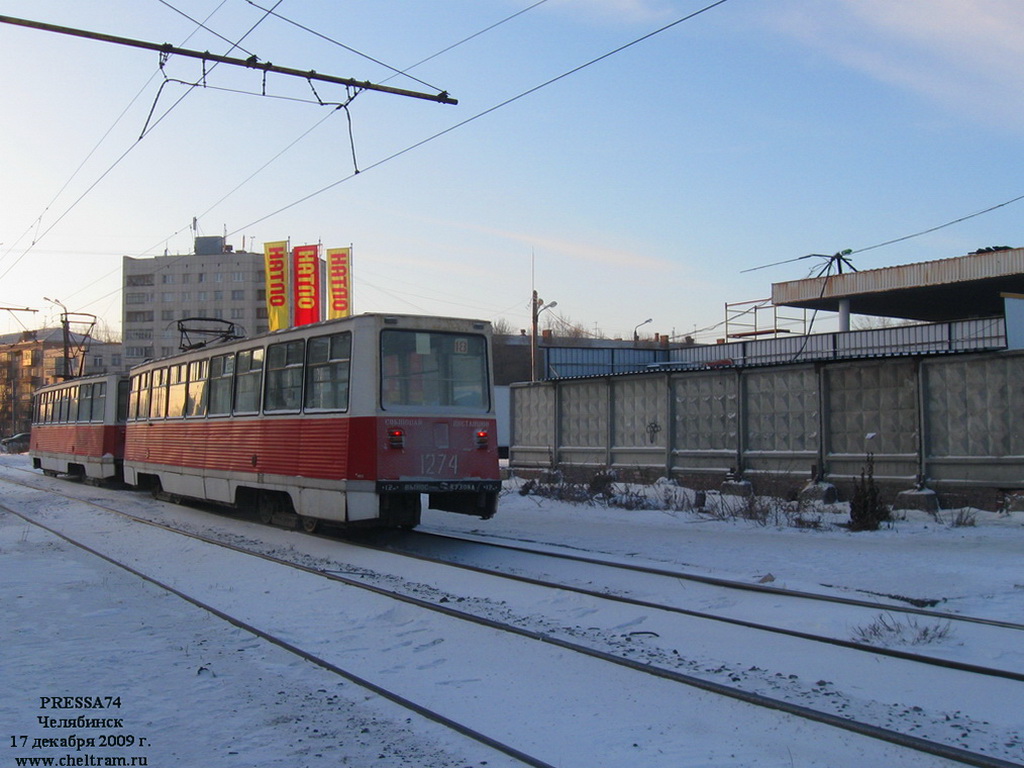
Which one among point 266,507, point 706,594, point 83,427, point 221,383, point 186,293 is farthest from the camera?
point 186,293

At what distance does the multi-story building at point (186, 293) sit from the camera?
310 ft

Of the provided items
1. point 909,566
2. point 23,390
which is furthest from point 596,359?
point 23,390

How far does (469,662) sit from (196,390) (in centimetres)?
1196

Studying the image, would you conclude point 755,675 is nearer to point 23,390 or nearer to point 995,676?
point 995,676

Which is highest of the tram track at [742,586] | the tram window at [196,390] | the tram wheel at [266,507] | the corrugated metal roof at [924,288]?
the corrugated metal roof at [924,288]

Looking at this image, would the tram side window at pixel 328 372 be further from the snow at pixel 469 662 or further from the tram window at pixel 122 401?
the tram window at pixel 122 401

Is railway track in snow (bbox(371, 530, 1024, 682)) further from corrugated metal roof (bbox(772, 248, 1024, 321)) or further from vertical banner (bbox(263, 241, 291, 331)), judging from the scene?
vertical banner (bbox(263, 241, 291, 331))

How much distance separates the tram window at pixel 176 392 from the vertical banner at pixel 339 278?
103ft

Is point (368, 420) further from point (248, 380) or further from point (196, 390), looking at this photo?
point (196, 390)

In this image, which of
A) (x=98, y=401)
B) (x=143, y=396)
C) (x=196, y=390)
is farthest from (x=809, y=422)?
(x=98, y=401)

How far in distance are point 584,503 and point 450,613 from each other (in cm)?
1047

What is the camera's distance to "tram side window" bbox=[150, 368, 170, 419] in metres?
18.8

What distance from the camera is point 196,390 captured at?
55.4 ft

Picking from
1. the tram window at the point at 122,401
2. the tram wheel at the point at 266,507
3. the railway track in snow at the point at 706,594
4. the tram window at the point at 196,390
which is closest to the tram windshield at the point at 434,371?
the railway track in snow at the point at 706,594
